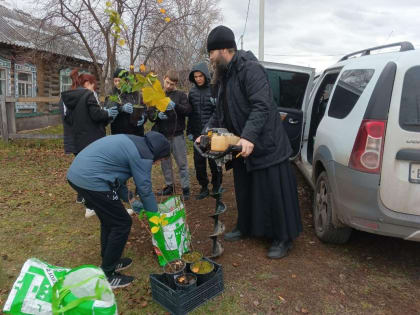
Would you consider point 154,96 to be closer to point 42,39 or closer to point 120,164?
point 120,164

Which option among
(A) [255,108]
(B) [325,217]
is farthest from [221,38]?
(B) [325,217]

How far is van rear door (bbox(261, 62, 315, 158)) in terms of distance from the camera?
196 inches

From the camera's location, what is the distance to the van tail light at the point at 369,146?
2586 millimetres

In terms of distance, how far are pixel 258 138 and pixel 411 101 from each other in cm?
122

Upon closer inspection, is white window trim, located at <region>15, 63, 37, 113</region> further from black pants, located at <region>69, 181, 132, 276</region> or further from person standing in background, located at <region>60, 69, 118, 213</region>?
black pants, located at <region>69, 181, 132, 276</region>

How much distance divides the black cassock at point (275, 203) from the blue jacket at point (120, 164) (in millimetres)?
1041

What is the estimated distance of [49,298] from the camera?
7.16 ft

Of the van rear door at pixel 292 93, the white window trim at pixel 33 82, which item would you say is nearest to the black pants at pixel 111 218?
the van rear door at pixel 292 93

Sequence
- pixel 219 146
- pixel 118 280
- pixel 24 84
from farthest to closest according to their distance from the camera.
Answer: pixel 24 84 < pixel 118 280 < pixel 219 146

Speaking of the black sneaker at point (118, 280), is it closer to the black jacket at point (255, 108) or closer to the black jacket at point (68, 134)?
the black jacket at point (255, 108)

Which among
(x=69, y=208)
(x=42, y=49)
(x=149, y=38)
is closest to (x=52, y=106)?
(x=42, y=49)

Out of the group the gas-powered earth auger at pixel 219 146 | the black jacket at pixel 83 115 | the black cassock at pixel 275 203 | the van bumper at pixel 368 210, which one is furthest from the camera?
the black jacket at pixel 83 115

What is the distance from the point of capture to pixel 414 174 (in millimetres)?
2527

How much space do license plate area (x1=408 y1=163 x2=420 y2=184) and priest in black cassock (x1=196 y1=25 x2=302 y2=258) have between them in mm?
1057
